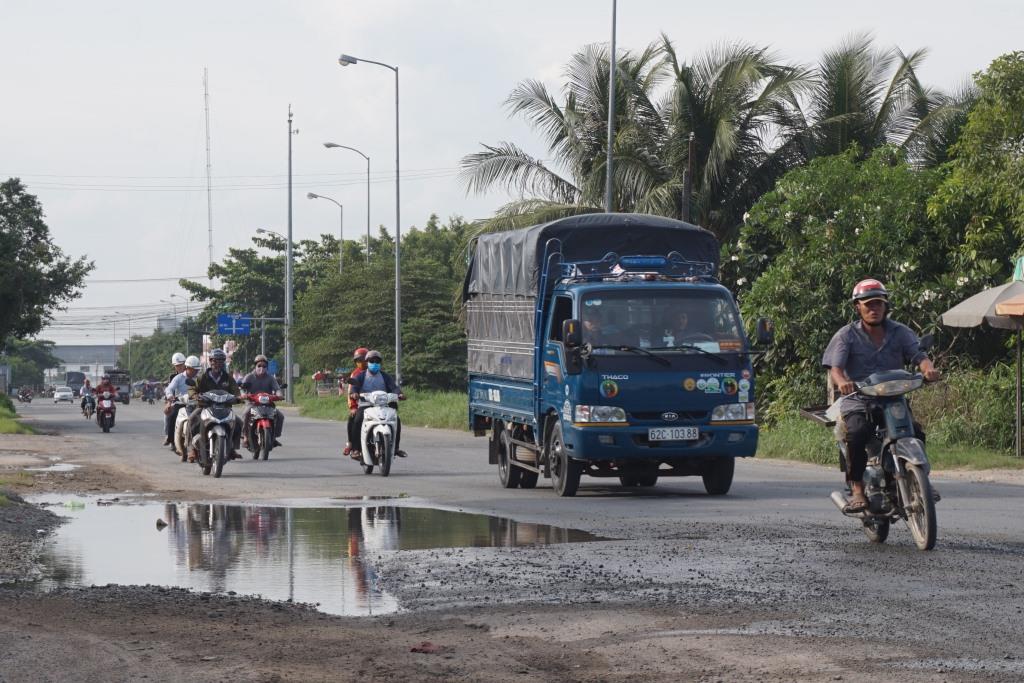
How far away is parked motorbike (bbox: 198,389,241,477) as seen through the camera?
19766 mm

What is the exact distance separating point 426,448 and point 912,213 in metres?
9.90

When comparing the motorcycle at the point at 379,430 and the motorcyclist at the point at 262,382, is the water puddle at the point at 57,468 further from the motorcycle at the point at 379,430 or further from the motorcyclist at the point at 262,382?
the motorcycle at the point at 379,430

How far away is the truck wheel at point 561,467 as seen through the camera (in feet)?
51.7

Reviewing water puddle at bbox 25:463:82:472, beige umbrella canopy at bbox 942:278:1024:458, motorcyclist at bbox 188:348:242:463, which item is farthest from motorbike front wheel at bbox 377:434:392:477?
beige umbrella canopy at bbox 942:278:1024:458

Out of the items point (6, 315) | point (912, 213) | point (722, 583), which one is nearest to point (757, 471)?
point (912, 213)

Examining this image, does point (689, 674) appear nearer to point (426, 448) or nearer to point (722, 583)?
point (722, 583)

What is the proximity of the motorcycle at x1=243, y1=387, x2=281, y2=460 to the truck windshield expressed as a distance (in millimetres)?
9349

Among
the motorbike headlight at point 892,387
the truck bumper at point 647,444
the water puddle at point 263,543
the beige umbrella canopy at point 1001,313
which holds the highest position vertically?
the beige umbrella canopy at point 1001,313

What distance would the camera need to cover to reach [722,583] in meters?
8.86

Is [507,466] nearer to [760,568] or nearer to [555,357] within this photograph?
[555,357]

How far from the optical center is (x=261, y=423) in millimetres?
24016

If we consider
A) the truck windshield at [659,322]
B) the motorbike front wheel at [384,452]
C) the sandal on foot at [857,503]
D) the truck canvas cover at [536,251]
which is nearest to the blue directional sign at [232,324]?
the motorbike front wheel at [384,452]

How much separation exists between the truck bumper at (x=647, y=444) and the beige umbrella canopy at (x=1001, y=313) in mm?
7660

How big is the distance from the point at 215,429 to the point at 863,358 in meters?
11.2
